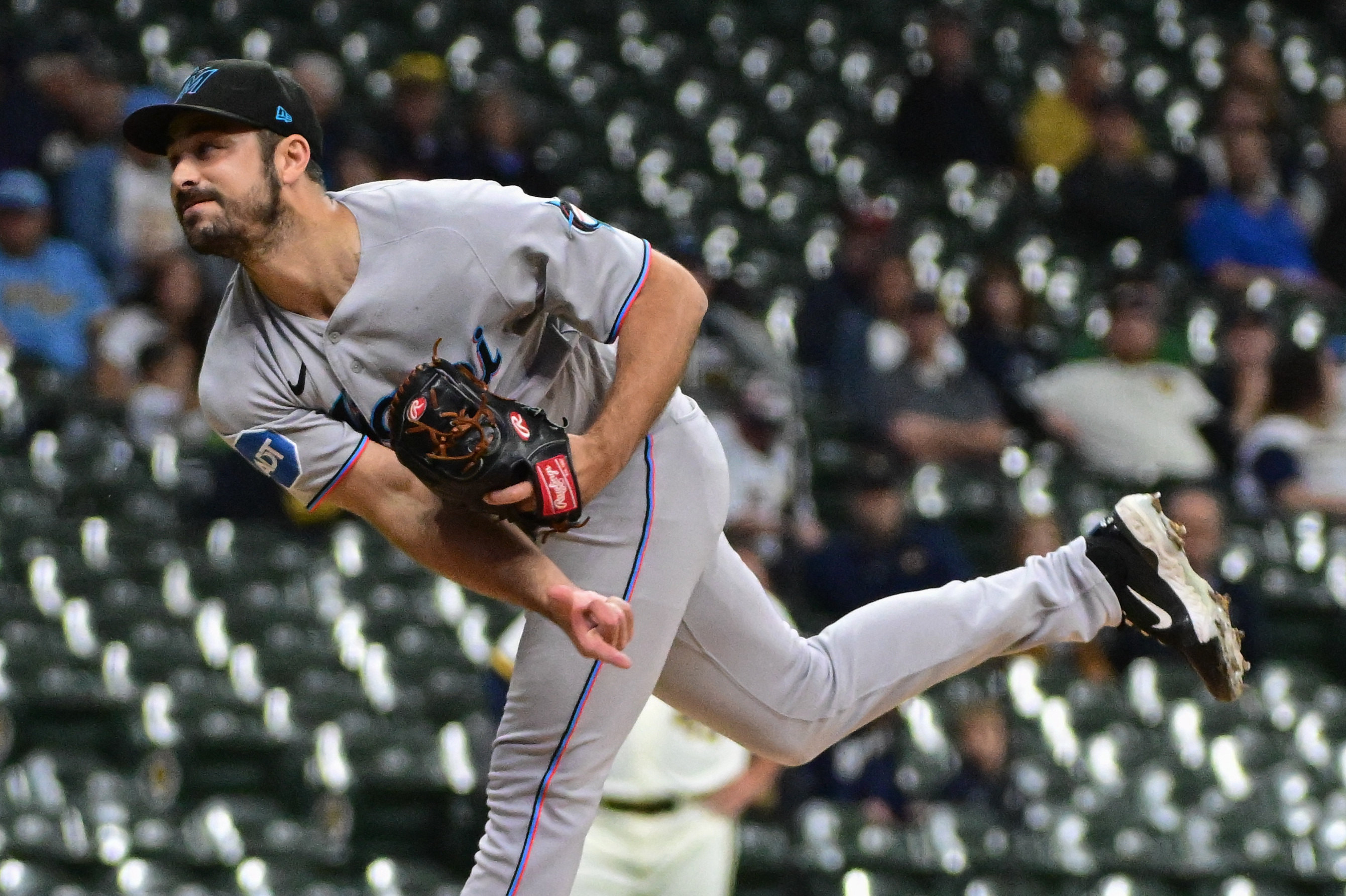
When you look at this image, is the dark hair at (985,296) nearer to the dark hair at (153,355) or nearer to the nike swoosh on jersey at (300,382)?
the dark hair at (153,355)

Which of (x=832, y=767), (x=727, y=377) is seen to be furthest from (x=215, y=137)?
(x=727, y=377)

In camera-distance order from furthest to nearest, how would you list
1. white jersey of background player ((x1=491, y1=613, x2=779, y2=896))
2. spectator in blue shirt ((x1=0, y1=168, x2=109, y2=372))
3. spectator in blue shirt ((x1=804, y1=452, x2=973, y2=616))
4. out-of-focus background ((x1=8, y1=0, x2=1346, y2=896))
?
spectator in blue shirt ((x1=0, y1=168, x2=109, y2=372))
spectator in blue shirt ((x1=804, y1=452, x2=973, y2=616))
out-of-focus background ((x1=8, y1=0, x2=1346, y2=896))
white jersey of background player ((x1=491, y1=613, x2=779, y2=896))

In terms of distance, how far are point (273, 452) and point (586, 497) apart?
1.77 ft

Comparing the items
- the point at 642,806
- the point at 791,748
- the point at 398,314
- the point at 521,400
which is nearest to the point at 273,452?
the point at 398,314

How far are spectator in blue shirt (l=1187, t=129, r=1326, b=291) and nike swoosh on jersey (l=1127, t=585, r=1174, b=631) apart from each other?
6.00 meters

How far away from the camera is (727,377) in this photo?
6871 millimetres

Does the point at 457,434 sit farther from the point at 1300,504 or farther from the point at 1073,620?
the point at 1300,504

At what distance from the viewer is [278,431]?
3.08m

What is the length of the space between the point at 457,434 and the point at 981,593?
1.12 meters

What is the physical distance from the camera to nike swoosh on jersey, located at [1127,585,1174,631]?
339 centimetres

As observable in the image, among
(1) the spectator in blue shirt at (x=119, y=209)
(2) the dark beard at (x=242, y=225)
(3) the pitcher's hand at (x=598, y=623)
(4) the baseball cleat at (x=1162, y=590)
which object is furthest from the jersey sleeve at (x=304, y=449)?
(1) the spectator in blue shirt at (x=119, y=209)

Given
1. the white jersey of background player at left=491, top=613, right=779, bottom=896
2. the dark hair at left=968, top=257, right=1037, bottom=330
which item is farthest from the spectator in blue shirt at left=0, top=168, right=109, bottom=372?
the dark hair at left=968, top=257, right=1037, bottom=330

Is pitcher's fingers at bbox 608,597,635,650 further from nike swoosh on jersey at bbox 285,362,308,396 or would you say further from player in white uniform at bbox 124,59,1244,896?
nike swoosh on jersey at bbox 285,362,308,396

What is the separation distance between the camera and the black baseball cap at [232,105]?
9.62ft
